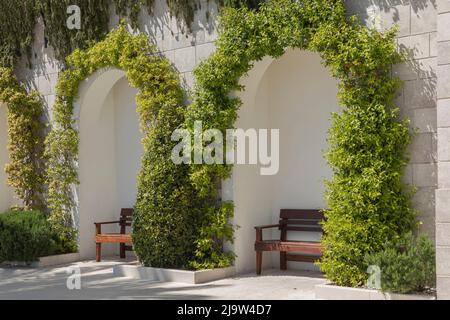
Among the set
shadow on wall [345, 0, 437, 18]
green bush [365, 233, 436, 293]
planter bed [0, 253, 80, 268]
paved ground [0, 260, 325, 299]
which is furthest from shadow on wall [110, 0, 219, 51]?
green bush [365, 233, 436, 293]

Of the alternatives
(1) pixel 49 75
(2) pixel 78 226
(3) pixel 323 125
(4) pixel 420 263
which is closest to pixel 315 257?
(3) pixel 323 125

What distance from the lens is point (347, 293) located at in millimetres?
7719

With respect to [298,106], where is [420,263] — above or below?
below

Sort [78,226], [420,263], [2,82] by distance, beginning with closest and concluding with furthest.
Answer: [420,263]
[78,226]
[2,82]

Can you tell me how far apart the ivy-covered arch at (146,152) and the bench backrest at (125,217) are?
0.92 metres

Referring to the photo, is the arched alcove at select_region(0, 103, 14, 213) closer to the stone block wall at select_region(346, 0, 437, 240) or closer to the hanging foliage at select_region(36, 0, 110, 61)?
the hanging foliage at select_region(36, 0, 110, 61)

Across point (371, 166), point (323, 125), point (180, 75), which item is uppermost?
point (180, 75)

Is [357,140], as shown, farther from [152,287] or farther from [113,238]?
[113,238]

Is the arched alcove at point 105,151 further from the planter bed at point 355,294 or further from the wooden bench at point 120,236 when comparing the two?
the planter bed at point 355,294

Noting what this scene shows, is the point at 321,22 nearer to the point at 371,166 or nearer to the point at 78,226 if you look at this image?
the point at 371,166

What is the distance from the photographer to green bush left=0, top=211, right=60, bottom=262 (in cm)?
1128

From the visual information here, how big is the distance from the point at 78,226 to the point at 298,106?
15.7 feet

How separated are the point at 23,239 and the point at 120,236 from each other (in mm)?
1680

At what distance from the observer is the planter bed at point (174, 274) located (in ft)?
30.7
